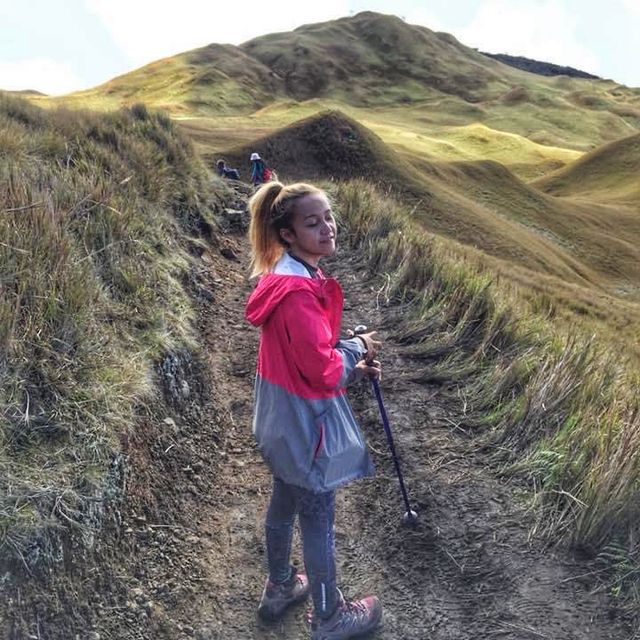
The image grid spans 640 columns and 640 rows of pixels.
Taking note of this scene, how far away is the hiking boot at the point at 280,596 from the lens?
340cm

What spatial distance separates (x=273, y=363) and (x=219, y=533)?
1.70 m

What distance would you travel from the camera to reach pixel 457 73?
10831 cm

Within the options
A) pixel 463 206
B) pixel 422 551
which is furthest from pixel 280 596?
pixel 463 206

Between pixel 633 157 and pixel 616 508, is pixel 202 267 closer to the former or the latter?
pixel 616 508

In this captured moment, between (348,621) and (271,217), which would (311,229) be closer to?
(271,217)

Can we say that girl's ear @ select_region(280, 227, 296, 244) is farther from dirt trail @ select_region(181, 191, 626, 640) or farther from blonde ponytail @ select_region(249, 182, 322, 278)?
dirt trail @ select_region(181, 191, 626, 640)

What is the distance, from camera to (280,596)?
3438 millimetres

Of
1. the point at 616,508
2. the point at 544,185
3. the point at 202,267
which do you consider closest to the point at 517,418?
the point at 616,508

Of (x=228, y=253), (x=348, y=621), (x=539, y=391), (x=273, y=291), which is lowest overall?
(x=348, y=621)

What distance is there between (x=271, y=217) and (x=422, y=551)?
7.78 feet

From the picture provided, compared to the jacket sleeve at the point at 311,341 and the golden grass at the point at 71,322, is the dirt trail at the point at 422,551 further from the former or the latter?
the jacket sleeve at the point at 311,341

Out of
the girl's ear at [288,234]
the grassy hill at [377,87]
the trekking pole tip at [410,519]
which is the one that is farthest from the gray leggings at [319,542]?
the grassy hill at [377,87]

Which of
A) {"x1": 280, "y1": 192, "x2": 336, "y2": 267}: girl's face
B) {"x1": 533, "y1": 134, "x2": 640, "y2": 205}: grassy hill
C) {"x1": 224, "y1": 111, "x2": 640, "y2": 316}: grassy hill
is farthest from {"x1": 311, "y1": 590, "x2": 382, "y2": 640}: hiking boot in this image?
{"x1": 533, "y1": 134, "x2": 640, "y2": 205}: grassy hill

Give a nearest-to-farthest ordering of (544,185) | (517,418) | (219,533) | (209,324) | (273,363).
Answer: (273,363), (219,533), (517,418), (209,324), (544,185)
